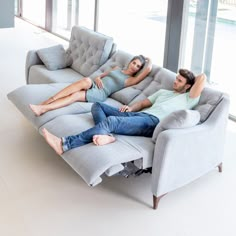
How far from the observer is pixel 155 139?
A: 3.31 meters

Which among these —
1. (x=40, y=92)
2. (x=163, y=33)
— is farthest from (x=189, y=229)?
(x=163, y=33)

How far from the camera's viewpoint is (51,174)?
3.57 metres

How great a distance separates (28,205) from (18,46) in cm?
508

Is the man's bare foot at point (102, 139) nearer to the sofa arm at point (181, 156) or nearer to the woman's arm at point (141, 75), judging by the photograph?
the sofa arm at point (181, 156)

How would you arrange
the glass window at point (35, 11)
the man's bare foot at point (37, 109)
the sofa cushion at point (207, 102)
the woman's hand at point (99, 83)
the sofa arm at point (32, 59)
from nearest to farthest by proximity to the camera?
the sofa cushion at point (207, 102), the man's bare foot at point (37, 109), the woman's hand at point (99, 83), the sofa arm at point (32, 59), the glass window at point (35, 11)

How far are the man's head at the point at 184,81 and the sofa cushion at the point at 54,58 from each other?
184 cm

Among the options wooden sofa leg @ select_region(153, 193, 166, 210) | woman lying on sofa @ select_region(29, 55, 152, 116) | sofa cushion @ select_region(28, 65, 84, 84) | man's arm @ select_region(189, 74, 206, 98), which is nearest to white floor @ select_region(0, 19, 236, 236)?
wooden sofa leg @ select_region(153, 193, 166, 210)

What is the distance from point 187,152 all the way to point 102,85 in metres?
1.41

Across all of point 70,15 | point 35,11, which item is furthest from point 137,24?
point 35,11

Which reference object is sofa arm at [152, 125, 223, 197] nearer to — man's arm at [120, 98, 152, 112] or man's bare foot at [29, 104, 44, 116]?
man's arm at [120, 98, 152, 112]

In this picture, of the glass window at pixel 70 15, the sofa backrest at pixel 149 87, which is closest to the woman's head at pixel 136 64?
the sofa backrest at pixel 149 87

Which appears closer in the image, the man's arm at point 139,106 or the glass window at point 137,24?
the man's arm at point 139,106

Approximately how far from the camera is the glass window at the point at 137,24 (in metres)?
6.08

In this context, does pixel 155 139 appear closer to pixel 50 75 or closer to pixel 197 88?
pixel 197 88
